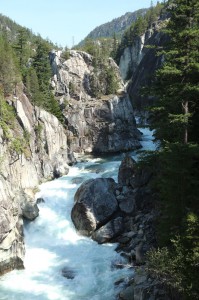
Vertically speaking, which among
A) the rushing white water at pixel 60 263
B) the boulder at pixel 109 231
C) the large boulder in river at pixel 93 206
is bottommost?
the rushing white water at pixel 60 263

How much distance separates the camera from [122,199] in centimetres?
3697

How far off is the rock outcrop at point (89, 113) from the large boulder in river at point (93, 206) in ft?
81.1

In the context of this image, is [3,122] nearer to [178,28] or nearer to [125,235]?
[125,235]

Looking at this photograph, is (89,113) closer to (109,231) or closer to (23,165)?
(23,165)

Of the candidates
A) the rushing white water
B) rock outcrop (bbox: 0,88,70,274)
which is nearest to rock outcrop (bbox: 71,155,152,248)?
the rushing white water

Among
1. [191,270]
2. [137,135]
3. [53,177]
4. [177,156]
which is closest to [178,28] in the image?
[177,156]

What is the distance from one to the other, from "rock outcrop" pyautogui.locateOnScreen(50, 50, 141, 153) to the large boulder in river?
24709 millimetres

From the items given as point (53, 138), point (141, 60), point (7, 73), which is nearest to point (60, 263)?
point (53, 138)

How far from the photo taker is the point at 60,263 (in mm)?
31078

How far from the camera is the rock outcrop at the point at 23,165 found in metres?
31.1

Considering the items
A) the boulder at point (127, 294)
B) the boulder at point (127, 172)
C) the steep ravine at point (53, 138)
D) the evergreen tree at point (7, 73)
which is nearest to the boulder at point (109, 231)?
the boulder at point (127, 172)

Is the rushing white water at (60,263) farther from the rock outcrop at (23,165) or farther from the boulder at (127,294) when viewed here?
the rock outcrop at (23,165)

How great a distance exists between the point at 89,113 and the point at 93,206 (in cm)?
3168

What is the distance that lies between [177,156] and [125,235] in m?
13.4
